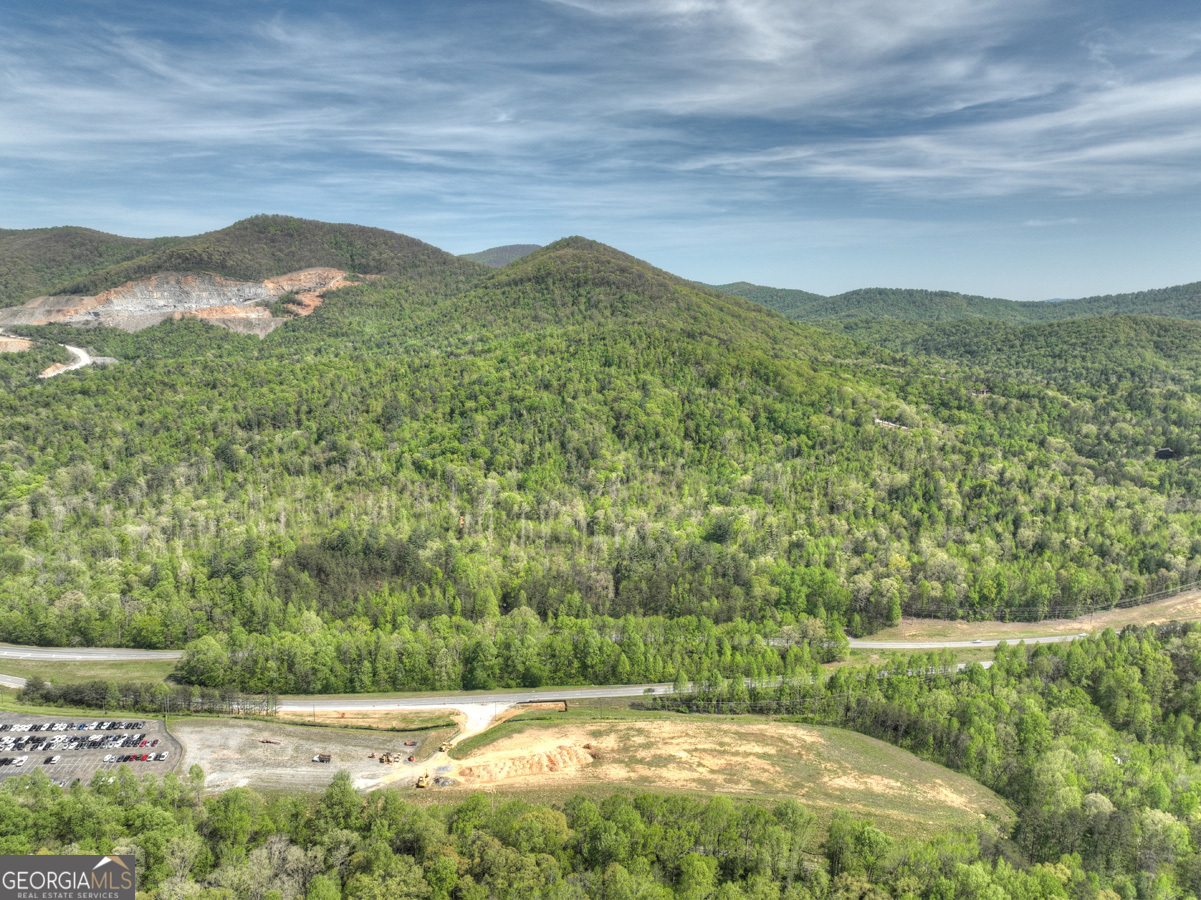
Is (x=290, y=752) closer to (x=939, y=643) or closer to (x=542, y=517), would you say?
(x=542, y=517)

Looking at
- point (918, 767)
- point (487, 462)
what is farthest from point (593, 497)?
point (918, 767)

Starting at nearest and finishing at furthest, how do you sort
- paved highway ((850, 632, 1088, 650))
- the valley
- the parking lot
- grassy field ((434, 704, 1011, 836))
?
the parking lot < grassy field ((434, 704, 1011, 836)) < the valley < paved highway ((850, 632, 1088, 650))

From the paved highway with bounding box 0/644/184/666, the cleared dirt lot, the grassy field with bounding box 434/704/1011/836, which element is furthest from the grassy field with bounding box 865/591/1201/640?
the paved highway with bounding box 0/644/184/666

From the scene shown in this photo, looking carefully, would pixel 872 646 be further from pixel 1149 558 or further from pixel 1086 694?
pixel 1149 558

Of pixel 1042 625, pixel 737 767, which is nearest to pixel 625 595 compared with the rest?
pixel 737 767

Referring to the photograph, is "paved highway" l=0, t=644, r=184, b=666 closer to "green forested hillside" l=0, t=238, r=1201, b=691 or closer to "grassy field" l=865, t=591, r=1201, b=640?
"green forested hillside" l=0, t=238, r=1201, b=691

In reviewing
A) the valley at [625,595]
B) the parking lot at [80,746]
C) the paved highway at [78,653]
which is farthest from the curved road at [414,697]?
the parking lot at [80,746]
